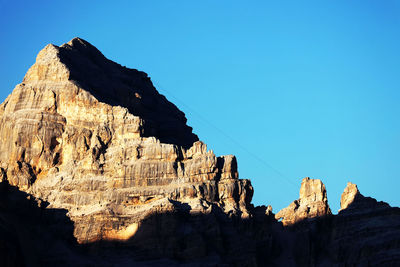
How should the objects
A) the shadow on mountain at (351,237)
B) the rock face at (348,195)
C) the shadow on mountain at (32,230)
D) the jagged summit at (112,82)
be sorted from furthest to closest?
the rock face at (348,195)
the jagged summit at (112,82)
the shadow on mountain at (351,237)
the shadow on mountain at (32,230)

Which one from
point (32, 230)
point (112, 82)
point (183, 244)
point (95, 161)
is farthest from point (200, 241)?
point (112, 82)

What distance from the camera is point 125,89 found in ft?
558

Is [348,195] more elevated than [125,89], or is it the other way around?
[125,89]

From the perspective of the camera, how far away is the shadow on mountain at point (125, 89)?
162 meters

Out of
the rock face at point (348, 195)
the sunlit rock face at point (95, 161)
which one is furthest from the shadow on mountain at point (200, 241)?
the rock face at point (348, 195)

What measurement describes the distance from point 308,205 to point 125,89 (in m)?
33.3

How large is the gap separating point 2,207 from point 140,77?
55.9 meters

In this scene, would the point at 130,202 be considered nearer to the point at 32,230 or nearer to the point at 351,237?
the point at 32,230

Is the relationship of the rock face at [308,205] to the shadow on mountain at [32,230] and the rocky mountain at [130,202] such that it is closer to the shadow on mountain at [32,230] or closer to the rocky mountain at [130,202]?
the rocky mountain at [130,202]

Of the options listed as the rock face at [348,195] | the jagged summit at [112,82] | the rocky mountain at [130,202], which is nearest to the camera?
the rocky mountain at [130,202]

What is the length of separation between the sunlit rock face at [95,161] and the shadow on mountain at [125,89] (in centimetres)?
210

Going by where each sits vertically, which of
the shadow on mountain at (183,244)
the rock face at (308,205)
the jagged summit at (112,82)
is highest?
the jagged summit at (112,82)

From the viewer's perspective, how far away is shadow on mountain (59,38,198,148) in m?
162

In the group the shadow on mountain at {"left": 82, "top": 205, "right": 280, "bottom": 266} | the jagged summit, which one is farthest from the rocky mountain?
the jagged summit
